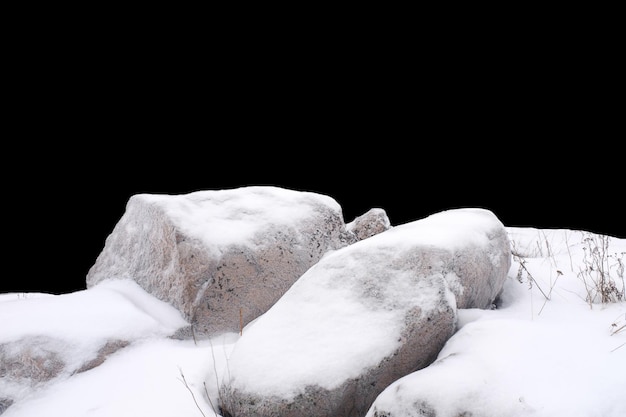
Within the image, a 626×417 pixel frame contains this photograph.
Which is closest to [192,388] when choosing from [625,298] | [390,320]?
[390,320]

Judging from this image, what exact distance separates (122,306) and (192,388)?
909 mm

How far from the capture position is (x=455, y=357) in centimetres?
226

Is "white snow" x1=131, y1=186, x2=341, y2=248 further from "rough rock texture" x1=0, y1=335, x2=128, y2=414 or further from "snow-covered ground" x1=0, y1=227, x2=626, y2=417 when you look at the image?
"rough rock texture" x1=0, y1=335, x2=128, y2=414

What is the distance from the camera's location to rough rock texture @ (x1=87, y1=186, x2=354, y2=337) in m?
3.29

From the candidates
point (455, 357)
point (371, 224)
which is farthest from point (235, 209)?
point (455, 357)

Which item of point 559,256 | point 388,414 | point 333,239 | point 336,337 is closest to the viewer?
point 388,414

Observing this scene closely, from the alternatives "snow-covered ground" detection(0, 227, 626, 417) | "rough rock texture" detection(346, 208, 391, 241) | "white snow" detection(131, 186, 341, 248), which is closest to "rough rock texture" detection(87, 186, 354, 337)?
"white snow" detection(131, 186, 341, 248)

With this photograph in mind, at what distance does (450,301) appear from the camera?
2.57 meters

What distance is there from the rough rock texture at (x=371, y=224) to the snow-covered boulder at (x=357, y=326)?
1.59 m

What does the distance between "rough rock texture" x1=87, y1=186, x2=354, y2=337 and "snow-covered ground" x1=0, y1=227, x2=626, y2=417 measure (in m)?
0.15

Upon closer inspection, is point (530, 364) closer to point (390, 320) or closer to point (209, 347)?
point (390, 320)

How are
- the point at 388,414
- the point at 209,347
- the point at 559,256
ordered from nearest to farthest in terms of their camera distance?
the point at 388,414
the point at 209,347
the point at 559,256

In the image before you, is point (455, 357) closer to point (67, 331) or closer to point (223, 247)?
point (223, 247)

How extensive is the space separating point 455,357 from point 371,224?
8.21 feet
